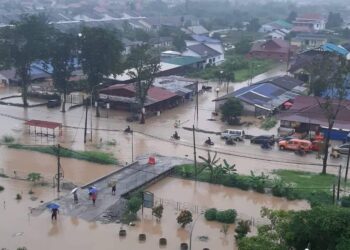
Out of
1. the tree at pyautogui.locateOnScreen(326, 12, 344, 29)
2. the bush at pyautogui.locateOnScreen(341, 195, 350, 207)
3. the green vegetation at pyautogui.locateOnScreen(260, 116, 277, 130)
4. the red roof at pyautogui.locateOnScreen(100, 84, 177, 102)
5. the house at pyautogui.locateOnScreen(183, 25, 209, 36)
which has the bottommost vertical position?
the green vegetation at pyautogui.locateOnScreen(260, 116, 277, 130)

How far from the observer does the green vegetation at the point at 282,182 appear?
19641 millimetres

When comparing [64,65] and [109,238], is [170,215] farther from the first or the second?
[64,65]

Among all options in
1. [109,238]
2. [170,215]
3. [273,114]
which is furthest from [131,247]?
[273,114]

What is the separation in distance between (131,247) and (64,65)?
64.8 ft

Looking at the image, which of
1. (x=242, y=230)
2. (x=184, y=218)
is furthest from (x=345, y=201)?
(x=184, y=218)

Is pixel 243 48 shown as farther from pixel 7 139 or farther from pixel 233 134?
pixel 7 139

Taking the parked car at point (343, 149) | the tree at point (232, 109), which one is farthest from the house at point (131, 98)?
the parked car at point (343, 149)

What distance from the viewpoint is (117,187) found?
787 inches

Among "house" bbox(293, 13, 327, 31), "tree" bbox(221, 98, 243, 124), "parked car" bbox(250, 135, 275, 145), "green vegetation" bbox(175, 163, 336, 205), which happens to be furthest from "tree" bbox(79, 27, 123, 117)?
"house" bbox(293, 13, 327, 31)

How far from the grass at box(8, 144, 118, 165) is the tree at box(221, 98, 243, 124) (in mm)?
8129

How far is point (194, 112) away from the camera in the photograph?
3341cm

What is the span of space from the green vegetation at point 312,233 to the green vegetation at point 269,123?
18.4 metres

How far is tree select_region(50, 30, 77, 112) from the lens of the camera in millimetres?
33125

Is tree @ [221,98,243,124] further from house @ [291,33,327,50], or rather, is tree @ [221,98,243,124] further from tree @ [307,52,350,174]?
→ house @ [291,33,327,50]
